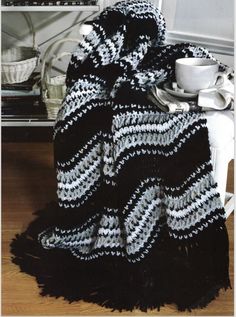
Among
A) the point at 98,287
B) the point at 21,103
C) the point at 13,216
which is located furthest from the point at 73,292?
the point at 21,103

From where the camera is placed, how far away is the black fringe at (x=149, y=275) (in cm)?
127

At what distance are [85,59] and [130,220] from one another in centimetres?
44

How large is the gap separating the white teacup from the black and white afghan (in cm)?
10

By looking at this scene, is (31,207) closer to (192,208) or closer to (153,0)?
(192,208)

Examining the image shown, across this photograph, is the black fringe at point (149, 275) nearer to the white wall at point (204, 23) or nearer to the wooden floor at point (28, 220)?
the wooden floor at point (28, 220)

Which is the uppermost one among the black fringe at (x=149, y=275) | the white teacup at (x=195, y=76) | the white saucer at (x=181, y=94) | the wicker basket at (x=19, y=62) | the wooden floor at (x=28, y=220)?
the white teacup at (x=195, y=76)

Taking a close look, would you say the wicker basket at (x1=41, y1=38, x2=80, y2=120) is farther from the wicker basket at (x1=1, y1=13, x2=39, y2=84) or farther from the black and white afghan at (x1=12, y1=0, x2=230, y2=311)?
the black and white afghan at (x1=12, y1=0, x2=230, y2=311)

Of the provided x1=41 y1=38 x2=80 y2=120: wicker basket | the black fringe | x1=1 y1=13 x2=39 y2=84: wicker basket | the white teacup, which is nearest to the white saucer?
the white teacup

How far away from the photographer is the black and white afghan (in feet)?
4.14

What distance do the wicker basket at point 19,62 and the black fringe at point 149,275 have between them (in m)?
0.84

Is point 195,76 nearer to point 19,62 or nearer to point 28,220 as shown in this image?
point 28,220

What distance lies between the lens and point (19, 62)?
77.9 inches

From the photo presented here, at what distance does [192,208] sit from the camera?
1.26m

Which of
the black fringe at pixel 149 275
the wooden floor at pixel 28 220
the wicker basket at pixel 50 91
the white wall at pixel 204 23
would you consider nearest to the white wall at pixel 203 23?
the white wall at pixel 204 23
